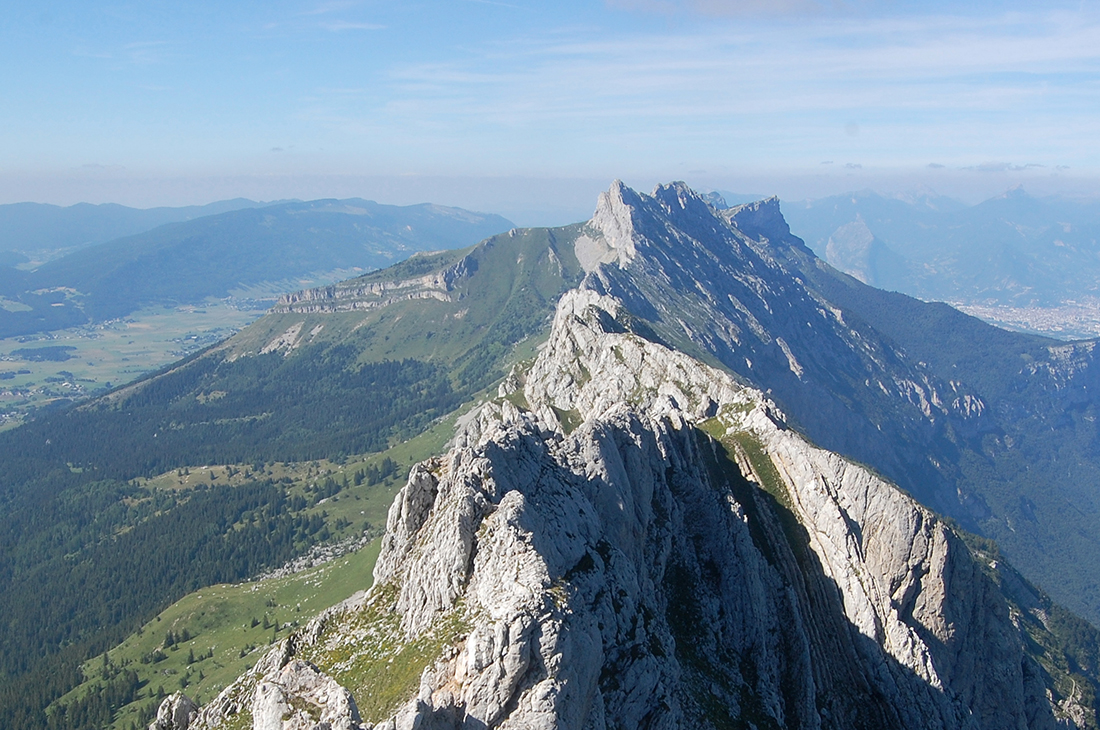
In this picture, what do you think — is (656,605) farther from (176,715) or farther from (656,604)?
(176,715)

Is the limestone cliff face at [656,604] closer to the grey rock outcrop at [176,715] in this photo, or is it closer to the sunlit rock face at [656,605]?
Answer: the sunlit rock face at [656,605]

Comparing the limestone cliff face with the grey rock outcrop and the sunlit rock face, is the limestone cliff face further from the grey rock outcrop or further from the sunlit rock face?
the grey rock outcrop

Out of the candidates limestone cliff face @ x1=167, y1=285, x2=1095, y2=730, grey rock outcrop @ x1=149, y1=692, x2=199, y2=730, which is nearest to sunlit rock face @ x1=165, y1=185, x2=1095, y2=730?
limestone cliff face @ x1=167, y1=285, x2=1095, y2=730

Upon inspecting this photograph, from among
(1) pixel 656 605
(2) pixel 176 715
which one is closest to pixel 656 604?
(1) pixel 656 605

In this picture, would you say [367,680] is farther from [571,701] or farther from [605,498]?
[605,498]

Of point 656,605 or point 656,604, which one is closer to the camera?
point 656,605

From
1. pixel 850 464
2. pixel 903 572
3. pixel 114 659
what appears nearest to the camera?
pixel 903 572

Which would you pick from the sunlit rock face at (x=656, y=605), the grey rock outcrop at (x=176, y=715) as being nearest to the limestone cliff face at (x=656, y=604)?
the sunlit rock face at (x=656, y=605)

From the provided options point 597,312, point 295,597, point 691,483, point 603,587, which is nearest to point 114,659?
point 295,597
